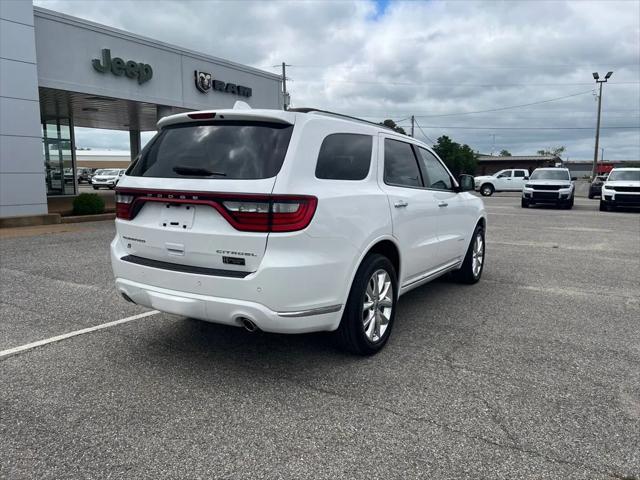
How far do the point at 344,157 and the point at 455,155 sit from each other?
183 feet

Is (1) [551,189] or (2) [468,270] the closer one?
(2) [468,270]

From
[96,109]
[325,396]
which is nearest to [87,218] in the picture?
[96,109]

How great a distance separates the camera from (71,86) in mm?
14742

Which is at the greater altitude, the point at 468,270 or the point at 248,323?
the point at 248,323

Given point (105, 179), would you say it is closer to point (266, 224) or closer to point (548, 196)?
point (548, 196)

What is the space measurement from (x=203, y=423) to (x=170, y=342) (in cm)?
146

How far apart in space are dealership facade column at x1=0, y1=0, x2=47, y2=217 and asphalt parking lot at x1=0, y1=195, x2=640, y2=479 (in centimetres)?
874

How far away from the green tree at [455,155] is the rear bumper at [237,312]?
54.1 meters

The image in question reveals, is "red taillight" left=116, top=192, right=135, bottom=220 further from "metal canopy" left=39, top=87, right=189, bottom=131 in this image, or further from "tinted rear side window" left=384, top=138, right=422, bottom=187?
"metal canopy" left=39, top=87, right=189, bottom=131

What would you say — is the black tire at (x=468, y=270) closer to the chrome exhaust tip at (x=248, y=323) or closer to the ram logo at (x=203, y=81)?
the chrome exhaust tip at (x=248, y=323)

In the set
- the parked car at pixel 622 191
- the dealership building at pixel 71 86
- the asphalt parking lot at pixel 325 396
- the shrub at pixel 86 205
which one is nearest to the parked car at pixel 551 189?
the parked car at pixel 622 191

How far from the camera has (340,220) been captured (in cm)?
353

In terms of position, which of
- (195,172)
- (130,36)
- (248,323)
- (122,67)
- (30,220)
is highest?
(130,36)

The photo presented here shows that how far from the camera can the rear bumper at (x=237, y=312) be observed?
3273mm
